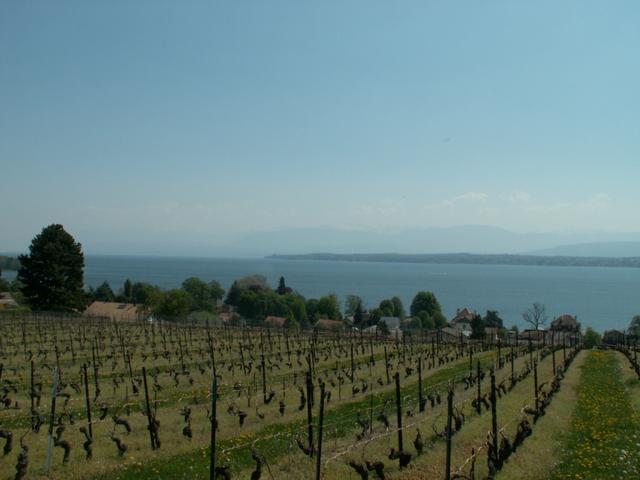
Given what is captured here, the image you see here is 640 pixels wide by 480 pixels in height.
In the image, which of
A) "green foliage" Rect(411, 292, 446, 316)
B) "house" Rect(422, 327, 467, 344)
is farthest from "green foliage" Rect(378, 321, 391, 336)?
"green foliage" Rect(411, 292, 446, 316)

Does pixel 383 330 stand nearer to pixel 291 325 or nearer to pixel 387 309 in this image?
pixel 291 325

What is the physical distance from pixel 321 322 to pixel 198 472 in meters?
71.1

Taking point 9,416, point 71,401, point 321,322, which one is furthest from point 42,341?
point 321,322

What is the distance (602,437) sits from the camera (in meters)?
14.5

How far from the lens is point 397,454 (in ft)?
39.0

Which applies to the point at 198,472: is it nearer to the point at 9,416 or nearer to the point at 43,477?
the point at 43,477

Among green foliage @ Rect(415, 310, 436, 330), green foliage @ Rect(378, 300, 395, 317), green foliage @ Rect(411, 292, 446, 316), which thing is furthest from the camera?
green foliage @ Rect(411, 292, 446, 316)

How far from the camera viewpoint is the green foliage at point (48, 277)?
6247 centimetres

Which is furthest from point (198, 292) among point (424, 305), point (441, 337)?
point (441, 337)

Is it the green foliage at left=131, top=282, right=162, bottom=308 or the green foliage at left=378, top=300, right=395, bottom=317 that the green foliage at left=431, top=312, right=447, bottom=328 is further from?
the green foliage at left=131, top=282, right=162, bottom=308

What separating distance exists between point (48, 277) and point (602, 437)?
61.2 m

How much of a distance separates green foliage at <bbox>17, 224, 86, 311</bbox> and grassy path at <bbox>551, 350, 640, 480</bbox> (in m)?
56.0

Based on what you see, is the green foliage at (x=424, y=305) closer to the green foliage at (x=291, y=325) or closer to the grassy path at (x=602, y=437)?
the green foliage at (x=291, y=325)

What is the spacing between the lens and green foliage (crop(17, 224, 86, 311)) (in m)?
62.5
